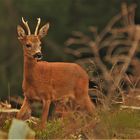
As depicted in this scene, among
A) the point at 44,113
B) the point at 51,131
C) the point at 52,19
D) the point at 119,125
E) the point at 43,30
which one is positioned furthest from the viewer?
the point at 52,19

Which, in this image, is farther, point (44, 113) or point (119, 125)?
point (44, 113)

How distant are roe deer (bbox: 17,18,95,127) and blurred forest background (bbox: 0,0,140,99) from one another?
21.9 m

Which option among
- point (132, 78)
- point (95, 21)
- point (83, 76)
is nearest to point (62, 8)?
point (95, 21)

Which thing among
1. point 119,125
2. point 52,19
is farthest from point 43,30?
Answer: point 52,19

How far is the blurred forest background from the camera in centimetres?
3638

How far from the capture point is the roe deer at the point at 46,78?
1266 centimetres

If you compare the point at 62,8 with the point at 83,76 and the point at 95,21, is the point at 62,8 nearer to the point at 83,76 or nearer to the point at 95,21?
the point at 95,21

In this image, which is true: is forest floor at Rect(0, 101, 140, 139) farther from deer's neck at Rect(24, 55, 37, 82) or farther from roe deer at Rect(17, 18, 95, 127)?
deer's neck at Rect(24, 55, 37, 82)

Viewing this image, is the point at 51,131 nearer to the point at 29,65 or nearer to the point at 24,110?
the point at 24,110

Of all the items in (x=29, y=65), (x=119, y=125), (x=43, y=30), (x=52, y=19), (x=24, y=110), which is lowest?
(x=52, y=19)

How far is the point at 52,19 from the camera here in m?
38.1

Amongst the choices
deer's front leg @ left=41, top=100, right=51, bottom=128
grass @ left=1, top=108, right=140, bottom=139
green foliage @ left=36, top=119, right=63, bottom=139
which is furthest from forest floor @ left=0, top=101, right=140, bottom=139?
deer's front leg @ left=41, top=100, right=51, bottom=128

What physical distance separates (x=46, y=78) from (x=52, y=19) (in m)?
25.2

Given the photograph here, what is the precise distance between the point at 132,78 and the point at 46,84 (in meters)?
2.68
